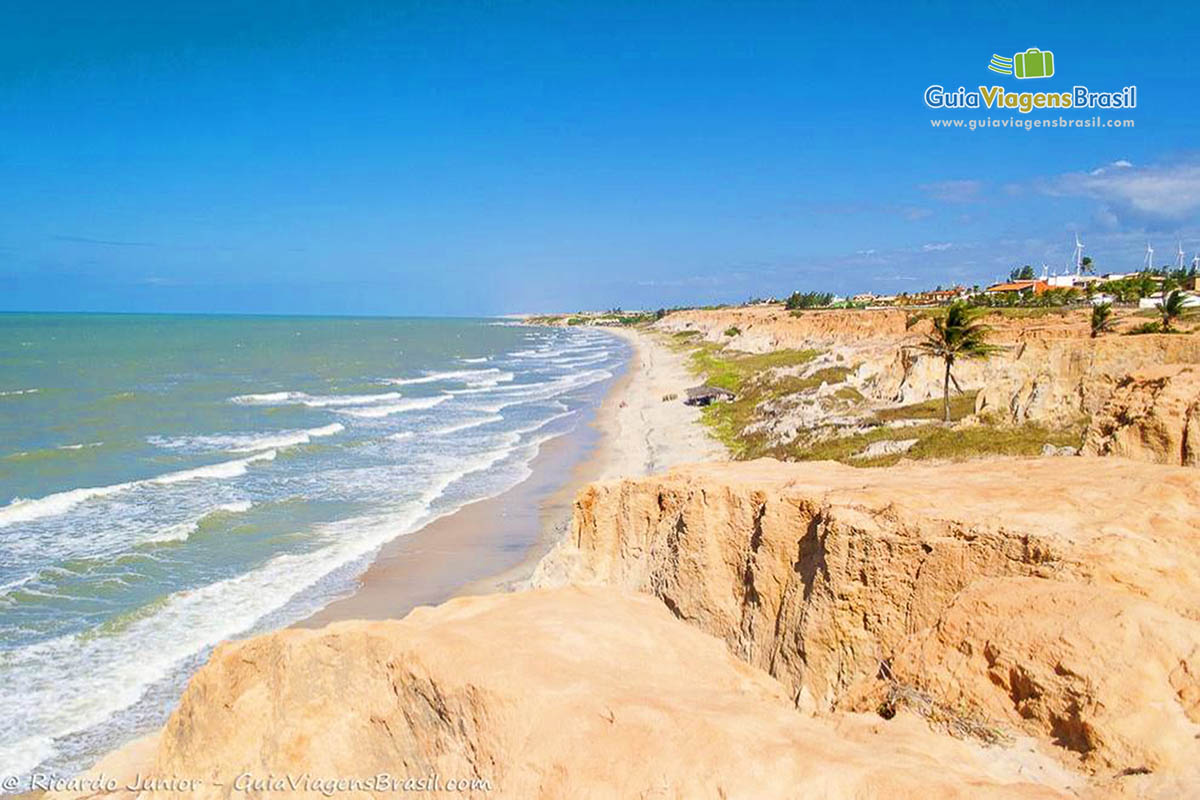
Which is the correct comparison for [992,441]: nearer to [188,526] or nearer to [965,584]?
[965,584]

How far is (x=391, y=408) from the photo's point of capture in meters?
49.3

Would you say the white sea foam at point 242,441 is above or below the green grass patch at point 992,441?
below

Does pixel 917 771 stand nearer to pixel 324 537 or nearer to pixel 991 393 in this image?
pixel 324 537

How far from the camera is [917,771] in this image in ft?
16.1

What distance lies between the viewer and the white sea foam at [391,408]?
152ft

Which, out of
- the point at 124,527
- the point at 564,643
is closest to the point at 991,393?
the point at 564,643

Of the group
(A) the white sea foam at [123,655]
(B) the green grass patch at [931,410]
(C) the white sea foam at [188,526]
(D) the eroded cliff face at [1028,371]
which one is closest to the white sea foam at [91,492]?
(C) the white sea foam at [188,526]

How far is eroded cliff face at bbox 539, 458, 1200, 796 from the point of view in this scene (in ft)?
18.7

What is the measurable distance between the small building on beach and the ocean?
24.2 feet

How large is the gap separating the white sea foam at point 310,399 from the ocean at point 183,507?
22 cm

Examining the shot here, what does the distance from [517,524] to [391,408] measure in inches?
1075

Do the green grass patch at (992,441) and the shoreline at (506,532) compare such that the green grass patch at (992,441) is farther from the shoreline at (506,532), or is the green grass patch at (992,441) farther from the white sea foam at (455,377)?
the white sea foam at (455,377)

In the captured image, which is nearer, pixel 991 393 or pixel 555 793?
pixel 555 793

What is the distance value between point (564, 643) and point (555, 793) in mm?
1598
